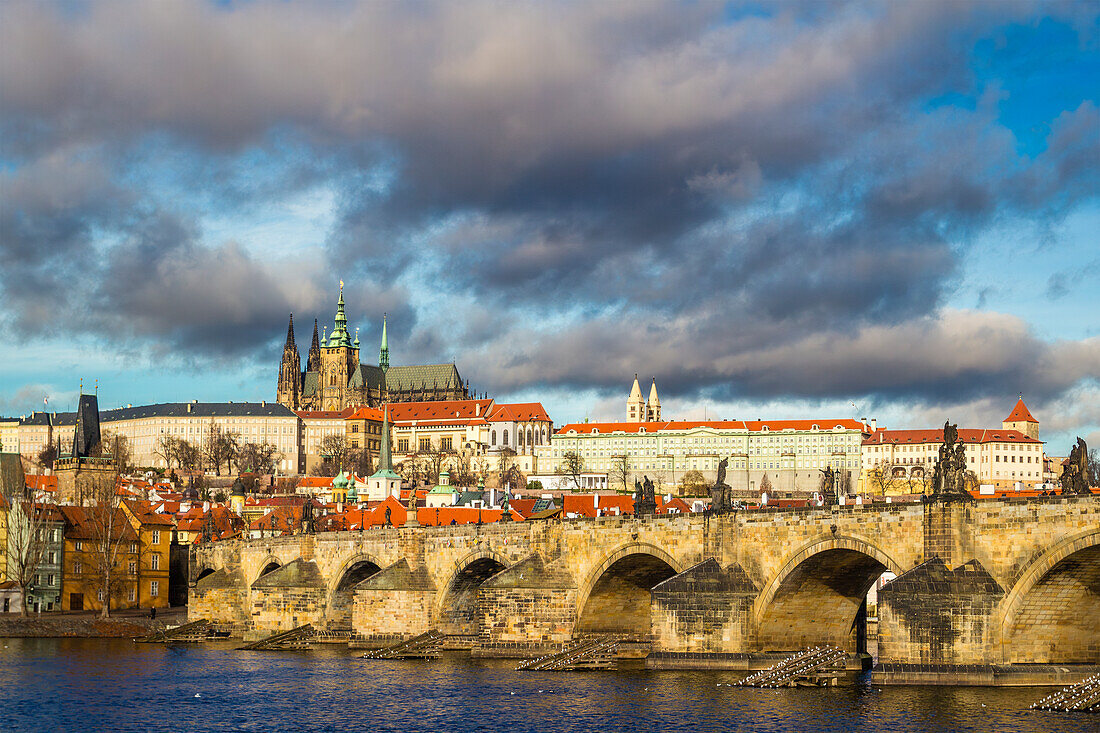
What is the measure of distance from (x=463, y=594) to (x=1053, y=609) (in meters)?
27.5

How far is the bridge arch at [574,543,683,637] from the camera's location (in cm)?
5081

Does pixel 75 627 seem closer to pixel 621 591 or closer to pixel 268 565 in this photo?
pixel 268 565

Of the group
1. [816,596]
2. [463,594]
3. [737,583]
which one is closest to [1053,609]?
[816,596]

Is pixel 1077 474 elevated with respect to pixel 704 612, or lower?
elevated

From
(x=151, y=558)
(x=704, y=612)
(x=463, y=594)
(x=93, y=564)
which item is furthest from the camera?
(x=151, y=558)

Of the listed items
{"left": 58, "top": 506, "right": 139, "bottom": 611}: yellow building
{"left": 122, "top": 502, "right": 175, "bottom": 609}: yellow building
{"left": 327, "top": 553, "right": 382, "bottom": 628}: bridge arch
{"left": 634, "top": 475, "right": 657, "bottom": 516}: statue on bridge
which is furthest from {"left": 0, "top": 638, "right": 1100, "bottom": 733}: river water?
{"left": 122, "top": 502, "right": 175, "bottom": 609}: yellow building

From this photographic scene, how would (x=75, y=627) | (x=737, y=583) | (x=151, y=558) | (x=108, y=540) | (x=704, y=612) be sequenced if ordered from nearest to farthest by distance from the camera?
(x=704, y=612) < (x=737, y=583) < (x=75, y=627) < (x=108, y=540) < (x=151, y=558)

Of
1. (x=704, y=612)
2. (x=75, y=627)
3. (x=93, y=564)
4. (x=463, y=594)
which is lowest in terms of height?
(x=75, y=627)

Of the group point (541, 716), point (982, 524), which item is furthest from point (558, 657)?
point (982, 524)

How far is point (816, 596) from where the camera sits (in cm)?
4594

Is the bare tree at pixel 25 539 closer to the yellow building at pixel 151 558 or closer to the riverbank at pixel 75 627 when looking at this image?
the riverbank at pixel 75 627

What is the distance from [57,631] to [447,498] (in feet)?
211

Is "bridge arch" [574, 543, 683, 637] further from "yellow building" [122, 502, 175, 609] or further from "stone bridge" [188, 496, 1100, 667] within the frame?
"yellow building" [122, 502, 175, 609]

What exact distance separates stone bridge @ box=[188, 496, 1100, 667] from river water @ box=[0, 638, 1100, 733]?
159cm
